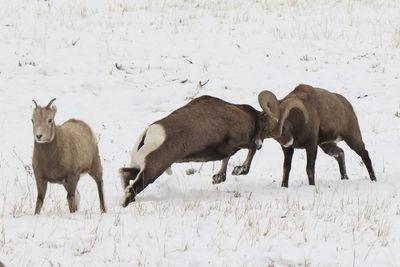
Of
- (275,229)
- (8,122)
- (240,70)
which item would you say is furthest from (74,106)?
(275,229)

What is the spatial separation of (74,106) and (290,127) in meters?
5.19

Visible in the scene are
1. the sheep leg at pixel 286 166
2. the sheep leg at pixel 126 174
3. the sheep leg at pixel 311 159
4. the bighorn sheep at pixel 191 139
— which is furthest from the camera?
the sheep leg at pixel 286 166

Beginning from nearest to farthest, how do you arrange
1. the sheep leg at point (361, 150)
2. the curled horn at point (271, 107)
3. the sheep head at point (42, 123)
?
the sheep head at point (42, 123) → the curled horn at point (271, 107) → the sheep leg at point (361, 150)

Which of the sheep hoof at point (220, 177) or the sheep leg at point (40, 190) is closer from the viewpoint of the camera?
the sheep leg at point (40, 190)

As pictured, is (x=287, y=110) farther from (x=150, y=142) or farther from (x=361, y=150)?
(x=150, y=142)

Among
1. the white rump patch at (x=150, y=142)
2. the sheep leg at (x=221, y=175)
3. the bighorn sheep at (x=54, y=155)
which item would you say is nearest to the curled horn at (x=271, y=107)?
the sheep leg at (x=221, y=175)

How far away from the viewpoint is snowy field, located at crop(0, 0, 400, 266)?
5668 mm

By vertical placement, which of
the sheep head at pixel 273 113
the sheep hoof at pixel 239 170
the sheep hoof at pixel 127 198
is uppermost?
the sheep head at pixel 273 113

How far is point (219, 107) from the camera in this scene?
8.78 meters

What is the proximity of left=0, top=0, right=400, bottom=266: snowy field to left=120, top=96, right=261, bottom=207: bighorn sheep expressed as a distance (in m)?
0.46

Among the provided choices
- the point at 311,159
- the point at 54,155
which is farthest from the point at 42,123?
the point at 311,159

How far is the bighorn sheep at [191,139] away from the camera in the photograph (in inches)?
320

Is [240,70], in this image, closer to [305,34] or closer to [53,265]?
[305,34]

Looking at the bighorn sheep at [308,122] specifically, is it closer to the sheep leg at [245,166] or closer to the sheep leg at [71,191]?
the sheep leg at [245,166]
